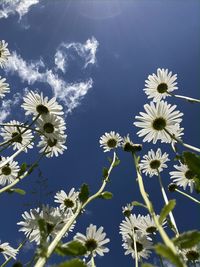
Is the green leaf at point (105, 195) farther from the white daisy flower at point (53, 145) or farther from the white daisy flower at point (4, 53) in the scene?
the white daisy flower at point (4, 53)

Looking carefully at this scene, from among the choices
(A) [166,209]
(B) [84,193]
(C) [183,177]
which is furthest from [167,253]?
(C) [183,177]

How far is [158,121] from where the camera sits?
2916mm

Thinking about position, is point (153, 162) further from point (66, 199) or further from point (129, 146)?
point (129, 146)

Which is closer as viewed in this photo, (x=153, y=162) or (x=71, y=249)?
(x=71, y=249)

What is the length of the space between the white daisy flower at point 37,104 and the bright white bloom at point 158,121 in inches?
29.6

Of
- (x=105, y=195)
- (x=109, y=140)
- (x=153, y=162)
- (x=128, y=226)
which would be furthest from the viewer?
(x=109, y=140)

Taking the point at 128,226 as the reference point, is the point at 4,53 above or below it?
above

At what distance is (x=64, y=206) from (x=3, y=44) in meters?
1.60

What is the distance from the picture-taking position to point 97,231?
7.06ft

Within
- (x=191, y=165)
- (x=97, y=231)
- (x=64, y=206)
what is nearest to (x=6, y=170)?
(x=64, y=206)

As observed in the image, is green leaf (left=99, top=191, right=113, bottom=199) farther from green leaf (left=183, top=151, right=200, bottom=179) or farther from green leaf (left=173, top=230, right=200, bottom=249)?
green leaf (left=173, top=230, right=200, bottom=249)

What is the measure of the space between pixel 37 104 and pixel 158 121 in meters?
1.12

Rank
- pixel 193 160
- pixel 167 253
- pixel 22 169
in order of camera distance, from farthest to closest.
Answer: pixel 22 169
pixel 193 160
pixel 167 253

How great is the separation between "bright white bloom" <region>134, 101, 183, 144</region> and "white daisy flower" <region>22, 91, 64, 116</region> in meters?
0.75
